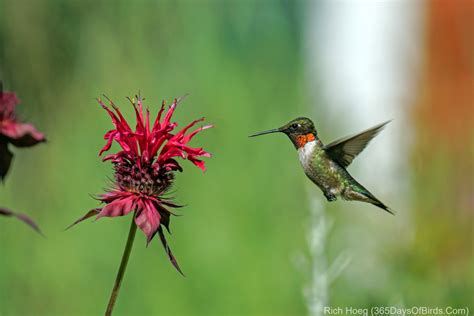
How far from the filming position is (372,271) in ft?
10.5

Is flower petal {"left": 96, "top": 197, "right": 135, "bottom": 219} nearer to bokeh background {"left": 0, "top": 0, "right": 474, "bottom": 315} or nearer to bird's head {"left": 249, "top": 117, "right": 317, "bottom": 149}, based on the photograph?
bird's head {"left": 249, "top": 117, "right": 317, "bottom": 149}

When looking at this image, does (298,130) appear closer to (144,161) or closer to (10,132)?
(144,161)

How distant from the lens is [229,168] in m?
3.56

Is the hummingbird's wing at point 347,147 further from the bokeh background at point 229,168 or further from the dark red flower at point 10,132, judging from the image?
the bokeh background at point 229,168

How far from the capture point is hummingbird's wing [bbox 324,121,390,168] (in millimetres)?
1362

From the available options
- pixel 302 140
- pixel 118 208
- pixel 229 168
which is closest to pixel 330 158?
pixel 302 140

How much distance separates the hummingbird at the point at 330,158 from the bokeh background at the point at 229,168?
1.27 m

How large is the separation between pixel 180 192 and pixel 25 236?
719 mm

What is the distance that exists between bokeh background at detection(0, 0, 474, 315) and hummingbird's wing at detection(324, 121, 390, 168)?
1264 mm

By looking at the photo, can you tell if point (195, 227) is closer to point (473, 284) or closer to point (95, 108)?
point (95, 108)

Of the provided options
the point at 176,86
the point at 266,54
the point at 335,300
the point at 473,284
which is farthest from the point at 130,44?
the point at 473,284

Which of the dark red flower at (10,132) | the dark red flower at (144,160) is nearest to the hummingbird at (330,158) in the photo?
the dark red flower at (144,160)

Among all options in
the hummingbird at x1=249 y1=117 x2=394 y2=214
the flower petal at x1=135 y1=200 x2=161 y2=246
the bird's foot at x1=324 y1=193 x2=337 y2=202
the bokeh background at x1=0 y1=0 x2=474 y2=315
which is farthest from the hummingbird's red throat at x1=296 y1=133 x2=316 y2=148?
the bokeh background at x1=0 y1=0 x2=474 y2=315

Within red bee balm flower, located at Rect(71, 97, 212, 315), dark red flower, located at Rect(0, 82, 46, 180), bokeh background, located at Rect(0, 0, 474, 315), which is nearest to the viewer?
dark red flower, located at Rect(0, 82, 46, 180)
